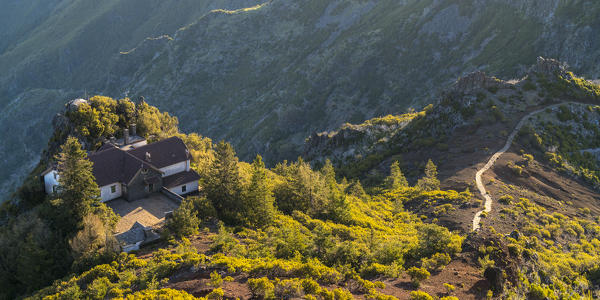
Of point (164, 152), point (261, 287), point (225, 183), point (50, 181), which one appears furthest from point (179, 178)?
point (261, 287)

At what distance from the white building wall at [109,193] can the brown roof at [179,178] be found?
4.45m

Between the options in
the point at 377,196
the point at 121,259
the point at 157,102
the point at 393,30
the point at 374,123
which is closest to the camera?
the point at 121,259

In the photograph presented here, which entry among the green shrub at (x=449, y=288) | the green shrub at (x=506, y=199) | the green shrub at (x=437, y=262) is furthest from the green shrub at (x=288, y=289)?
the green shrub at (x=506, y=199)

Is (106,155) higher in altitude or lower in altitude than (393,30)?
lower

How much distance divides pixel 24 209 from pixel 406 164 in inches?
2018

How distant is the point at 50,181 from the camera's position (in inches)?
1697

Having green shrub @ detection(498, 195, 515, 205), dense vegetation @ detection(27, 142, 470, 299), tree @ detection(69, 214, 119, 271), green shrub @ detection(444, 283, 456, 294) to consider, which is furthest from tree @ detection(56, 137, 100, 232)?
green shrub @ detection(498, 195, 515, 205)

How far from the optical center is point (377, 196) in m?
55.8

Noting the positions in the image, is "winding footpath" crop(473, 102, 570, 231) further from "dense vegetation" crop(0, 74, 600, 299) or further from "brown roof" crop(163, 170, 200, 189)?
"brown roof" crop(163, 170, 200, 189)

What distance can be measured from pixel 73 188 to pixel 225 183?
1218 centimetres

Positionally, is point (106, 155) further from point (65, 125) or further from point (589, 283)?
point (589, 283)

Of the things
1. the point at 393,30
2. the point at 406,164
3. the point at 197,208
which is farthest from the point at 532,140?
the point at 393,30

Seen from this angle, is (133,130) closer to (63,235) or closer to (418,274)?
(63,235)

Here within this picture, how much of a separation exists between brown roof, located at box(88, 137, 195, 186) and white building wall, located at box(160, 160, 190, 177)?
1.11 ft
